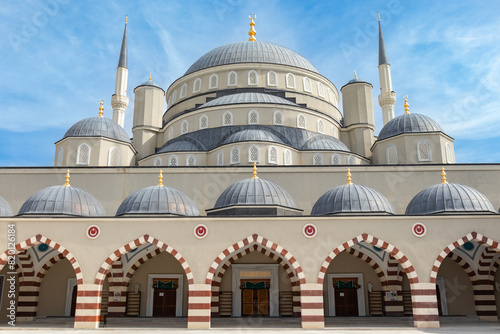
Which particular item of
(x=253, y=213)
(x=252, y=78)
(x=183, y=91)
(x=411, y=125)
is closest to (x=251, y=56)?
(x=252, y=78)

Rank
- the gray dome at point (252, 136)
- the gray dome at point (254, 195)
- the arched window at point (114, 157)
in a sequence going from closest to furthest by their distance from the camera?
the gray dome at point (254, 195), the gray dome at point (252, 136), the arched window at point (114, 157)

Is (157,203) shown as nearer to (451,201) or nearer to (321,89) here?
(451,201)

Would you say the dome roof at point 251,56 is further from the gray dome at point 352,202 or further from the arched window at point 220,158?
the gray dome at point 352,202

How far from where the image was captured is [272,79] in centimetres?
2545

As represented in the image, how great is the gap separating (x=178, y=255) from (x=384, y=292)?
8.04 meters

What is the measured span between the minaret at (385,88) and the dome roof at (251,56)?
405 centimetres

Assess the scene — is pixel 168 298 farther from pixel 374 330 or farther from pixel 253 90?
pixel 253 90

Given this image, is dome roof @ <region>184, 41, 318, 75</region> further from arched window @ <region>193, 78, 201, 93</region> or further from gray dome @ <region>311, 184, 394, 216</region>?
gray dome @ <region>311, 184, 394, 216</region>

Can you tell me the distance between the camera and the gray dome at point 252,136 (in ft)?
64.8

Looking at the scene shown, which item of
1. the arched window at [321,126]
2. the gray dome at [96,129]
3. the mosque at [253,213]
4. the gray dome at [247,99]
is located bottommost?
the mosque at [253,213]

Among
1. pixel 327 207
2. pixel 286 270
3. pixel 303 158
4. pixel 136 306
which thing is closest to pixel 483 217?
pixel 327 207

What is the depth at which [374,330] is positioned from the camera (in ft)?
40.1

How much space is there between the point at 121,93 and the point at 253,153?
12254mm

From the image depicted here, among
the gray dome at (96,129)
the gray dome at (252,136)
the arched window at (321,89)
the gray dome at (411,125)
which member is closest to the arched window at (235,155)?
the gray dome at (252,136)
